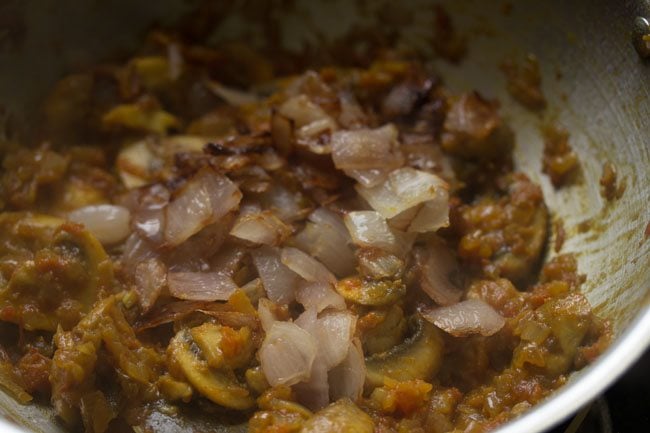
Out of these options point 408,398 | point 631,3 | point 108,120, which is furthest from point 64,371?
point 631,3

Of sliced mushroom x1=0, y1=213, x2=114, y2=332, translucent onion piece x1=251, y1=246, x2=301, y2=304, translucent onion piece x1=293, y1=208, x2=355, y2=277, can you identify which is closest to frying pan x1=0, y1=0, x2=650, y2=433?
sliced mushroom x1=0, y1=213, x2=114, y2=332

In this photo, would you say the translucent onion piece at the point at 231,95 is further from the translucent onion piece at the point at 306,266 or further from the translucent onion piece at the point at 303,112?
the translucent onion piece at the point at 306,266

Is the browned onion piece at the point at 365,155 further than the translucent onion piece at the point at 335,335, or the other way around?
the browned onion piece at the point at 365,155

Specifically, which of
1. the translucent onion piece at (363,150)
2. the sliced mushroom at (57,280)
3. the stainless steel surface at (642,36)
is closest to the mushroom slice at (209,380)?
the sliced mushroom at (57,280)

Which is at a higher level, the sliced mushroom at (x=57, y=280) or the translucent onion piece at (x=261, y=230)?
the translucent onion piece at (x=261, y=230)

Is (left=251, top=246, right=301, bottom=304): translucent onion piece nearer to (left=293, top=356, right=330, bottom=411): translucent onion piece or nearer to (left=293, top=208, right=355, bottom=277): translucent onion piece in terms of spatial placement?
(left=293, top=208, right=355, bottom=277): translucent onion piece

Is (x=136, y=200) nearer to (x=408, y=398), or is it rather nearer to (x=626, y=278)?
(x=408, y=398)
